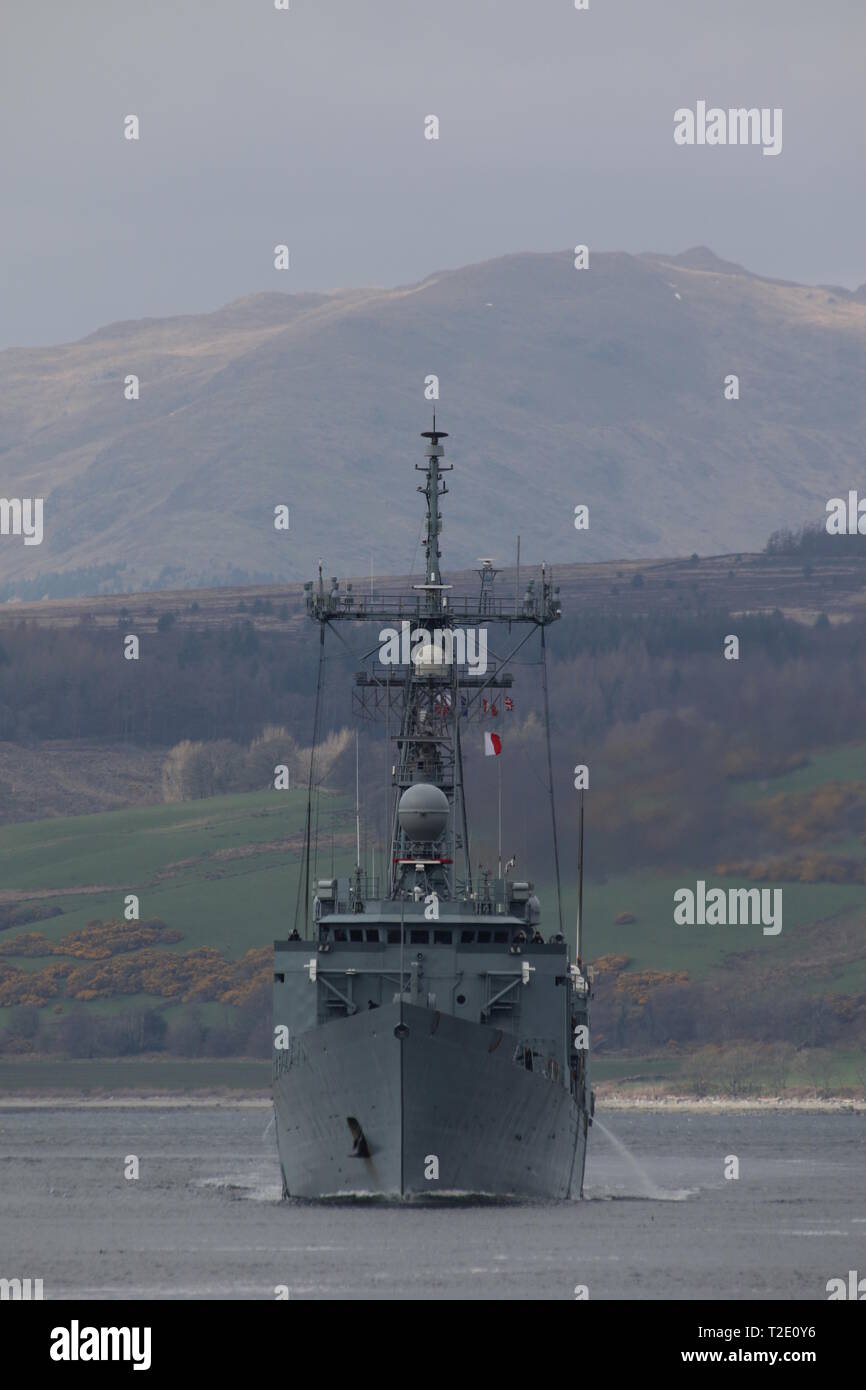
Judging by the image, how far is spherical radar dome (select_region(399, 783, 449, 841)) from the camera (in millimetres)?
77312

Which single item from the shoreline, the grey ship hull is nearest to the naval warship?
the grey ship hull

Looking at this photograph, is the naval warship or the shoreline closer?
the naval warship

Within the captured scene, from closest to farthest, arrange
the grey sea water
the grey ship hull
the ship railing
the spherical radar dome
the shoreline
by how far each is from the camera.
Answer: the grey sea water → the grey ship hull → the spherical radar dome → the ship railing → the shoreline

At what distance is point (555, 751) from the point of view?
198500mm

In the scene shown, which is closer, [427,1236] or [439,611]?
[427,1236]

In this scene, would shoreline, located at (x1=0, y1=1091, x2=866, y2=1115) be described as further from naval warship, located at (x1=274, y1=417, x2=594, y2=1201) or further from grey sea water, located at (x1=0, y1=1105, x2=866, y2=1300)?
naval warship, located at (x1=274, y1=417, x2=594, y2=1201)

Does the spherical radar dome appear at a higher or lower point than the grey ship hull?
higher

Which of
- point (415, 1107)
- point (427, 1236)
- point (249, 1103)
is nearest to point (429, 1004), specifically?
point (415, 1107)

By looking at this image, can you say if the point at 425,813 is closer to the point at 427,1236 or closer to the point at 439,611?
the point at 439,611

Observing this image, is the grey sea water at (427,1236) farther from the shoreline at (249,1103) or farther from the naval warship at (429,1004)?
the shoreline at (249,1103)

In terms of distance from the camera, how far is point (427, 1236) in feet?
206

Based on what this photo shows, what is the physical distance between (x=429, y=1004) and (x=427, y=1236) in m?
10.7

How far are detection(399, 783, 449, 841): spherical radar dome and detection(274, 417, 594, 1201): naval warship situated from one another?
0.06 meters
